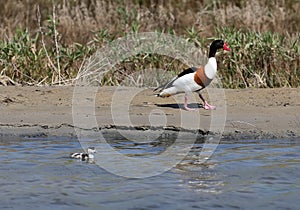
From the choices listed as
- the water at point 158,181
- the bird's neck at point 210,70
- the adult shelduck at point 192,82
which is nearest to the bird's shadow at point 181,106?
the adult shelduck at point 192,82

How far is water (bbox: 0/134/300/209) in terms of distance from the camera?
6.17 meters

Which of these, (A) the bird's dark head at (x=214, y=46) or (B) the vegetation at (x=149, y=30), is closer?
(A) the bird's dark head at (x=214, y=46)

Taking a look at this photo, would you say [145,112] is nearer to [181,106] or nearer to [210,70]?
[181,106]

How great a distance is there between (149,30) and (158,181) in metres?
7.61

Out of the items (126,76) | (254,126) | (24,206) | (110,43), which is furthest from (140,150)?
(110,43)

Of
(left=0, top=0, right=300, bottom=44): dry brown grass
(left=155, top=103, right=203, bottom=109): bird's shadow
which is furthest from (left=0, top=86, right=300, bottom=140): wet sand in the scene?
(left=0, top=0, right=300, bottom=44): dry brown grass

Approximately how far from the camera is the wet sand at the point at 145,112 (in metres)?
9.09

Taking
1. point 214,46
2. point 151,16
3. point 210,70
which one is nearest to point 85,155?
point 210,70

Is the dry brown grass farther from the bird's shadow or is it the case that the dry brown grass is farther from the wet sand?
the bird's shadow

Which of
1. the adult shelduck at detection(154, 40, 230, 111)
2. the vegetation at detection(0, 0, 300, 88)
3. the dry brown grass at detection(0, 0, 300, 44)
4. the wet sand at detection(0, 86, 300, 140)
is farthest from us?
the dry brown grass at detection(0, 0, 300, 44)

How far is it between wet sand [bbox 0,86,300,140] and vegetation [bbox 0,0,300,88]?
693 millimetres

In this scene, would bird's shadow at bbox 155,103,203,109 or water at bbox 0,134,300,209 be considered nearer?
water at bbox 0,134,300,209

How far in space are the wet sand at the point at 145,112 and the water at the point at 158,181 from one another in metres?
0.60

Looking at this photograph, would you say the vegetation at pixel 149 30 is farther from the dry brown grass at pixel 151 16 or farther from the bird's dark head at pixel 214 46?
the bird's dark head at pixel 214 46
